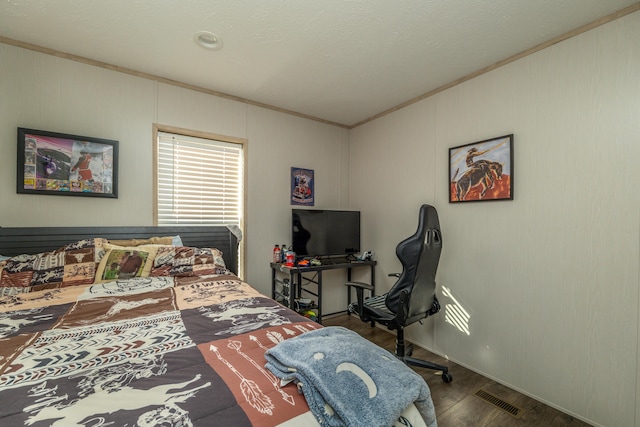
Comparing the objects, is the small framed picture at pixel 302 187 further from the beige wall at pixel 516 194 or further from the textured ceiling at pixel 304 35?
the textured ceiling at pixel 304 35

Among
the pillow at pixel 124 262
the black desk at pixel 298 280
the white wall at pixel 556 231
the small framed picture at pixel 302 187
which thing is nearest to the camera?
the white wall at pixel 556 231

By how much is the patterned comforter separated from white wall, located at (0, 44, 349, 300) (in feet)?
2.93

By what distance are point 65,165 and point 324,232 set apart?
2.48 m

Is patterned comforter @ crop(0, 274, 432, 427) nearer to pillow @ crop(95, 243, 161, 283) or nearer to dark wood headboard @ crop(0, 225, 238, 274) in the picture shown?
pillow @ crop(95, 243, 161, 283)

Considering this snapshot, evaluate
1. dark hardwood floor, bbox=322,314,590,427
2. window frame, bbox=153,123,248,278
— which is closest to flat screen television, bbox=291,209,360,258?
window frame, bbox=153,123,248,278

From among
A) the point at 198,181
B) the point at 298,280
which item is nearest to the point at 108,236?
the point at 198,181

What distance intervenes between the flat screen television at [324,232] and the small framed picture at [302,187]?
0.28 m

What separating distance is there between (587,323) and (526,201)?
2.92 feet

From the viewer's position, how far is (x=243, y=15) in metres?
1.84

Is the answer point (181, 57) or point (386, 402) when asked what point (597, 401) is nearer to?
point (386, 402)

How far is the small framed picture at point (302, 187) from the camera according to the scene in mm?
3480

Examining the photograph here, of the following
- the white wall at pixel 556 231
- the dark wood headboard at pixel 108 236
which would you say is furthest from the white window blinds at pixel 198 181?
the white wall at pixel 556 231

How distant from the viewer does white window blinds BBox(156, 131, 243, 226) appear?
2773 mm

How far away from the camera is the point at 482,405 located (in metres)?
1.99
